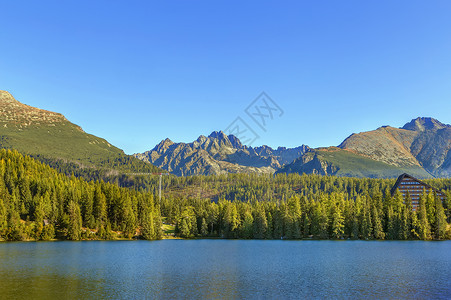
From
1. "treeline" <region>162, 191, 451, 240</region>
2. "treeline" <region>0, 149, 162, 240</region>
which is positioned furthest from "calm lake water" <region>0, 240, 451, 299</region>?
"treeline" <region>162, 191, 451, 240</region>

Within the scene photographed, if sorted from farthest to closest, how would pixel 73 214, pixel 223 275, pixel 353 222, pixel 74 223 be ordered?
pixel 353 222, pixel 73 214, pixel 74 223, pixel 223 275

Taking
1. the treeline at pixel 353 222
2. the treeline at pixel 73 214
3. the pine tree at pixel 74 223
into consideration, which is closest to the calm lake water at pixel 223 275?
the pine tree at pixel 74 223

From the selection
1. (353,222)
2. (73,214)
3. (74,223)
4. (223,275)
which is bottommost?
(223,275)

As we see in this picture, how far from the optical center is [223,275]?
78938 millimetres

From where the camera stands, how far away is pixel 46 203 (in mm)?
178750

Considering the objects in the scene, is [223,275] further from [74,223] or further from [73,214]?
[73,214]

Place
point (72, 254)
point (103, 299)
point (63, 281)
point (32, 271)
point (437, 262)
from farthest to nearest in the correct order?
point (72, 254), point (437, 262), point (32, 271), point (63, 281), point (103, 299)

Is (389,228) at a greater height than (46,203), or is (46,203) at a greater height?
(46,203)

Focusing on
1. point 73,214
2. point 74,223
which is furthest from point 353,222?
point 73,214

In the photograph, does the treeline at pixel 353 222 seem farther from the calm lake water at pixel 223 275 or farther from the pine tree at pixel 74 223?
the calm lake water at pixel 223 275

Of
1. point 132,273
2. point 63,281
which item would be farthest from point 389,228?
point 63,281

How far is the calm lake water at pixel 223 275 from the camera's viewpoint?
61.2 meters

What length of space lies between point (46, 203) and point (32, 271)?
11002 cm

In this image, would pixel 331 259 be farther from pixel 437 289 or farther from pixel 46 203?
pixel 46 203
